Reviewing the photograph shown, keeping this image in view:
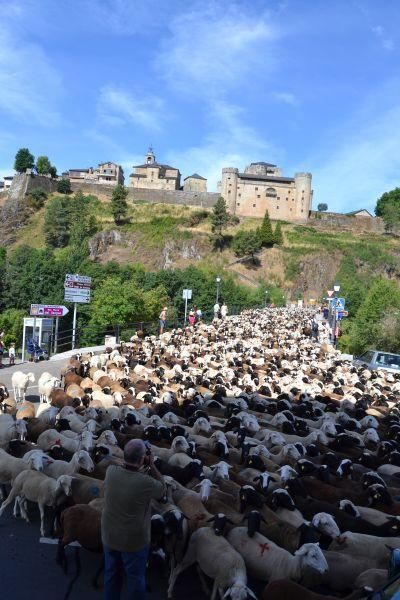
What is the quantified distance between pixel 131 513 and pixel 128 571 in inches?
22.7

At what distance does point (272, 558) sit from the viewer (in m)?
5.76

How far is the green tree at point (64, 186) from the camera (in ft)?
366

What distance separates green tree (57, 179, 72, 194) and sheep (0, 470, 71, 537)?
362 ft

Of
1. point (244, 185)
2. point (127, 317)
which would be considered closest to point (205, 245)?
point (244, 185)

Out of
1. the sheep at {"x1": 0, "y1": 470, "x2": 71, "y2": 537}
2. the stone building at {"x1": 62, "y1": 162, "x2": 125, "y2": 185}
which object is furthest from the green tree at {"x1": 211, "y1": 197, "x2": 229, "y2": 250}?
the sheep at {"x1": 0, "y1": 470, "x2": 71, "y2": 537}

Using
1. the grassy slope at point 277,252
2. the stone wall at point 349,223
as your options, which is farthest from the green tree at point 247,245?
the stone wall at point 349,223

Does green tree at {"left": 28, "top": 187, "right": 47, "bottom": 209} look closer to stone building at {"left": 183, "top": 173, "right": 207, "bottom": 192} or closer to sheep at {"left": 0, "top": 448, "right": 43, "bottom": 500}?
stone building at {"left": 183, "top": 173, "right": 207, "bottom": 192}

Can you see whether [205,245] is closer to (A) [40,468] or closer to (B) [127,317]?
(B) [127,317]

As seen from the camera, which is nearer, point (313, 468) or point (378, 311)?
point (313, 468)

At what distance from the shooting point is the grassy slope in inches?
3578

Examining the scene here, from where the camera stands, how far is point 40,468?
766 cm

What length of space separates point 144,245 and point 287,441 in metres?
84.3

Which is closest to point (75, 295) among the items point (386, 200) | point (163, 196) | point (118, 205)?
point (118, 205)

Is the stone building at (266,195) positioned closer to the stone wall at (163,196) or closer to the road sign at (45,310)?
the stone wall at (163,196)
